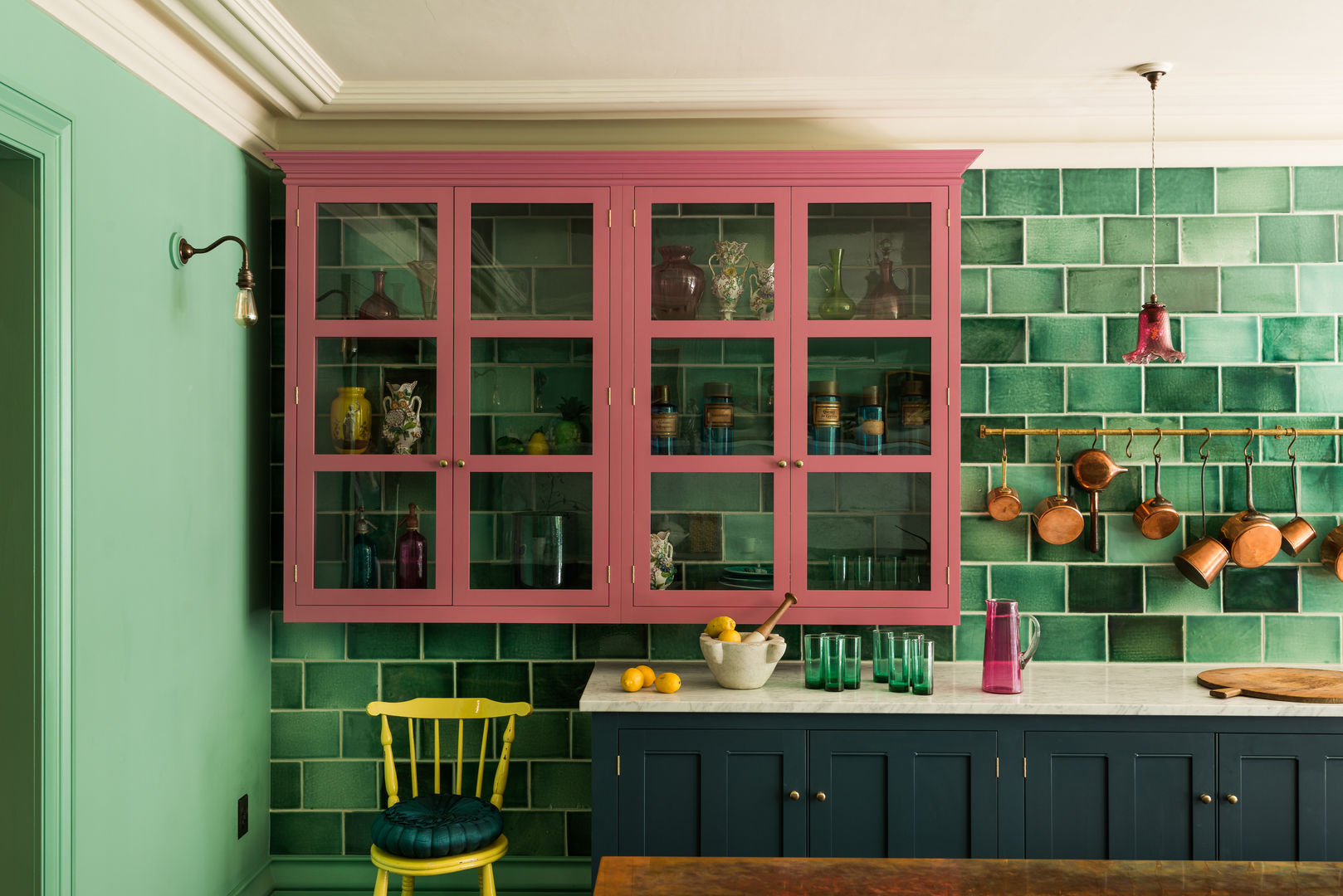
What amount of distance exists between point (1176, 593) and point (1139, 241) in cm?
118

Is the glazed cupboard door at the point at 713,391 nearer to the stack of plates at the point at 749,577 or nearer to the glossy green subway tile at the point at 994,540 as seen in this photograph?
the stack of plates at the point at 749,577

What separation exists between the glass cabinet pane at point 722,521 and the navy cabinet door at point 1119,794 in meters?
0.91

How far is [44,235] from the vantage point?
195 cm

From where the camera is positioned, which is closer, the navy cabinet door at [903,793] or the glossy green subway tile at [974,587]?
the navy cabinet door at [903,793]

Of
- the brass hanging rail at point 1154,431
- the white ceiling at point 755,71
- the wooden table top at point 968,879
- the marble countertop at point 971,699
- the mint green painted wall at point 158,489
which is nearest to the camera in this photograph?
the wooden table top at point 968,879

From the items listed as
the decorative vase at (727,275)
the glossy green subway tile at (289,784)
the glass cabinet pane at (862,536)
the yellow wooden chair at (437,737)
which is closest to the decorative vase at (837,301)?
the decorative vase at (727,275)

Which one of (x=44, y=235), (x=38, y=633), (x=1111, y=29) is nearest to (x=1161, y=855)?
(x=1111, y=29)

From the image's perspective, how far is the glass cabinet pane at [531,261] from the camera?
2.77 metres

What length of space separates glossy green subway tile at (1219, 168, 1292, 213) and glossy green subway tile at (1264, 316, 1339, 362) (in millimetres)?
377

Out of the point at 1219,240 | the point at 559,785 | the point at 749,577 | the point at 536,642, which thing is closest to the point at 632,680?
the point at 749,577

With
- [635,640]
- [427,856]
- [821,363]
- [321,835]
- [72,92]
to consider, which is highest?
[72,92]

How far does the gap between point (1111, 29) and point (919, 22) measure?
52 cm

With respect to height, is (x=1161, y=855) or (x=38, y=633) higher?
(x=38, y=633)

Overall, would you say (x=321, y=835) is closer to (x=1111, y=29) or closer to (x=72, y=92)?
(x=72, y=92)
